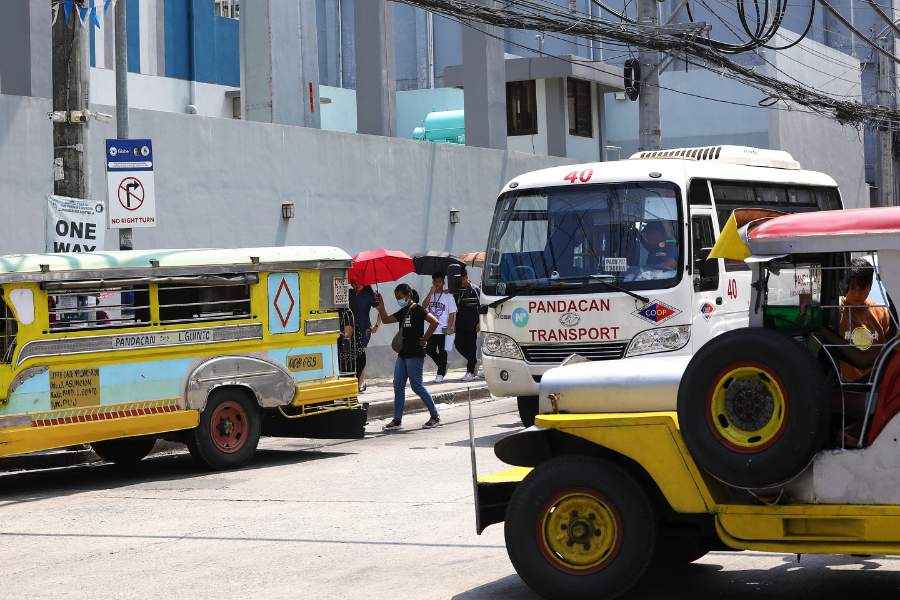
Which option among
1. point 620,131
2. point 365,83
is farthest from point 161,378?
point 620,131

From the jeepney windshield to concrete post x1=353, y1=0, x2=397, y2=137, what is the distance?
10470 mm

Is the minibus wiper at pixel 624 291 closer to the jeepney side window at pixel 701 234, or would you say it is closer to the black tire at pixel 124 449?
the jeepney side window at pixel 701 234

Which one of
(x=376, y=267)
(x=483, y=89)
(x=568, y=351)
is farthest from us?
(x=483, y=89)

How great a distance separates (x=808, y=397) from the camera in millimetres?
5051

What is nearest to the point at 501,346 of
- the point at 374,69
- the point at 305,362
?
the point at 305,362

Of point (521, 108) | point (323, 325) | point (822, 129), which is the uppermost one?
point (822, 129)

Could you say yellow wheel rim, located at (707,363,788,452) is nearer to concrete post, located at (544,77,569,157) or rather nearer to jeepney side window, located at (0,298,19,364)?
jeepney side window, located at (0,298,19,364)

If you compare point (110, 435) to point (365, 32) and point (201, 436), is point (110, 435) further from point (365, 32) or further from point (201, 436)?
point (365, 32)

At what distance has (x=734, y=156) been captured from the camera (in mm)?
13336

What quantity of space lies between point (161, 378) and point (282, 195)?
724 cm

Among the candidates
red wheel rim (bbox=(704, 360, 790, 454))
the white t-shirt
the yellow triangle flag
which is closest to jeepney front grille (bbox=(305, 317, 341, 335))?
the white t-shirt

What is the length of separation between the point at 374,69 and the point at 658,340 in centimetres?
1235

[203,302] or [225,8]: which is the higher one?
[225,8]

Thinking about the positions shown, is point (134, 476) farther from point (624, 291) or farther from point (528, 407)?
point (624, 291)
